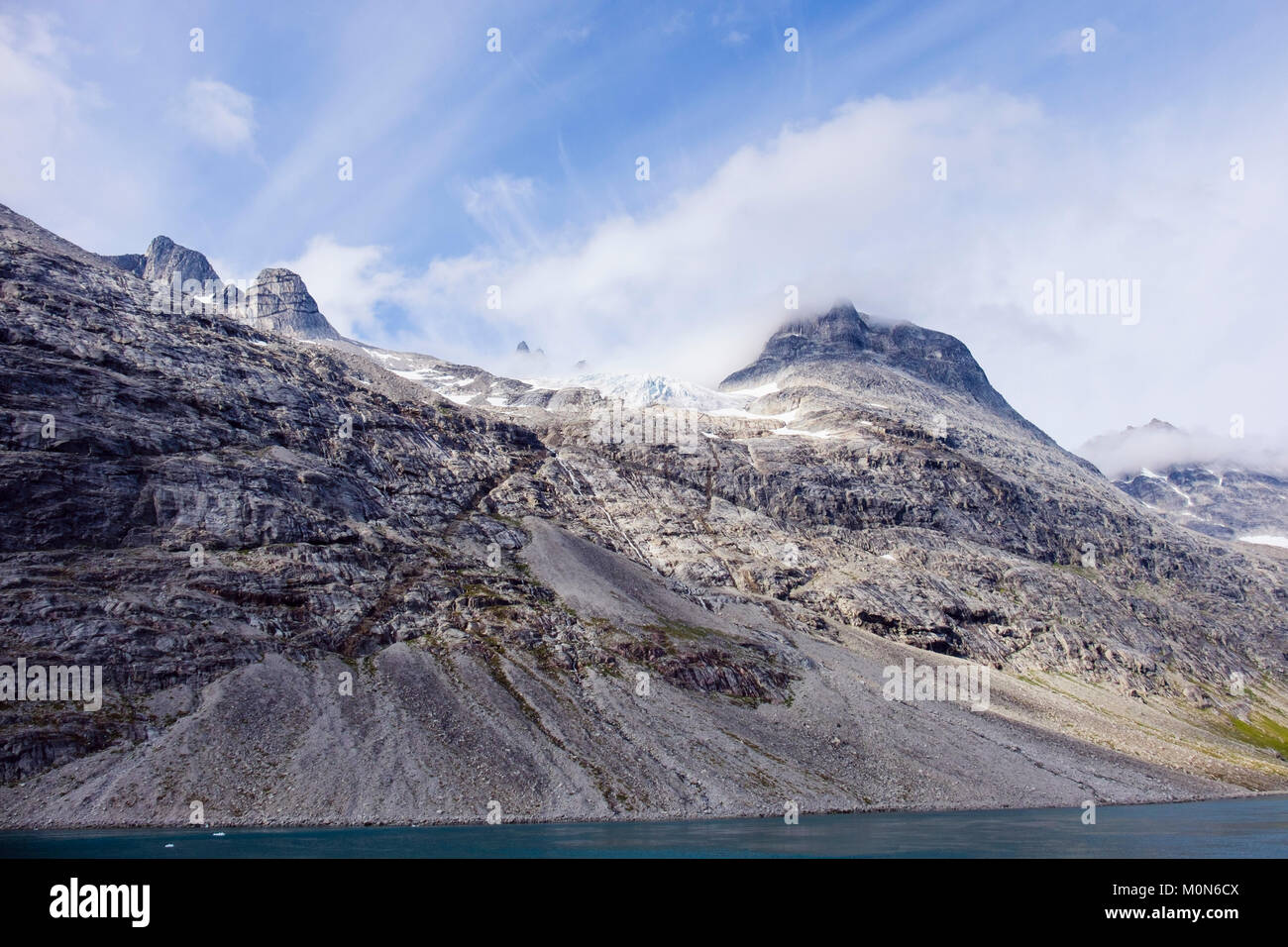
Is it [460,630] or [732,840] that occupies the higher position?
[460,630]

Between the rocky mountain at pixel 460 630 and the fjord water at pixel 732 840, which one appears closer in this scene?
the fjord water at pixel 732 840

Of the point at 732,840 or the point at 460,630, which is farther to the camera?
the point at 460,630

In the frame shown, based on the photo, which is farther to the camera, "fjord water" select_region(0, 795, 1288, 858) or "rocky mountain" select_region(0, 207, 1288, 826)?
"rocky mountain" select_region(0, 207, 1288, 826)
